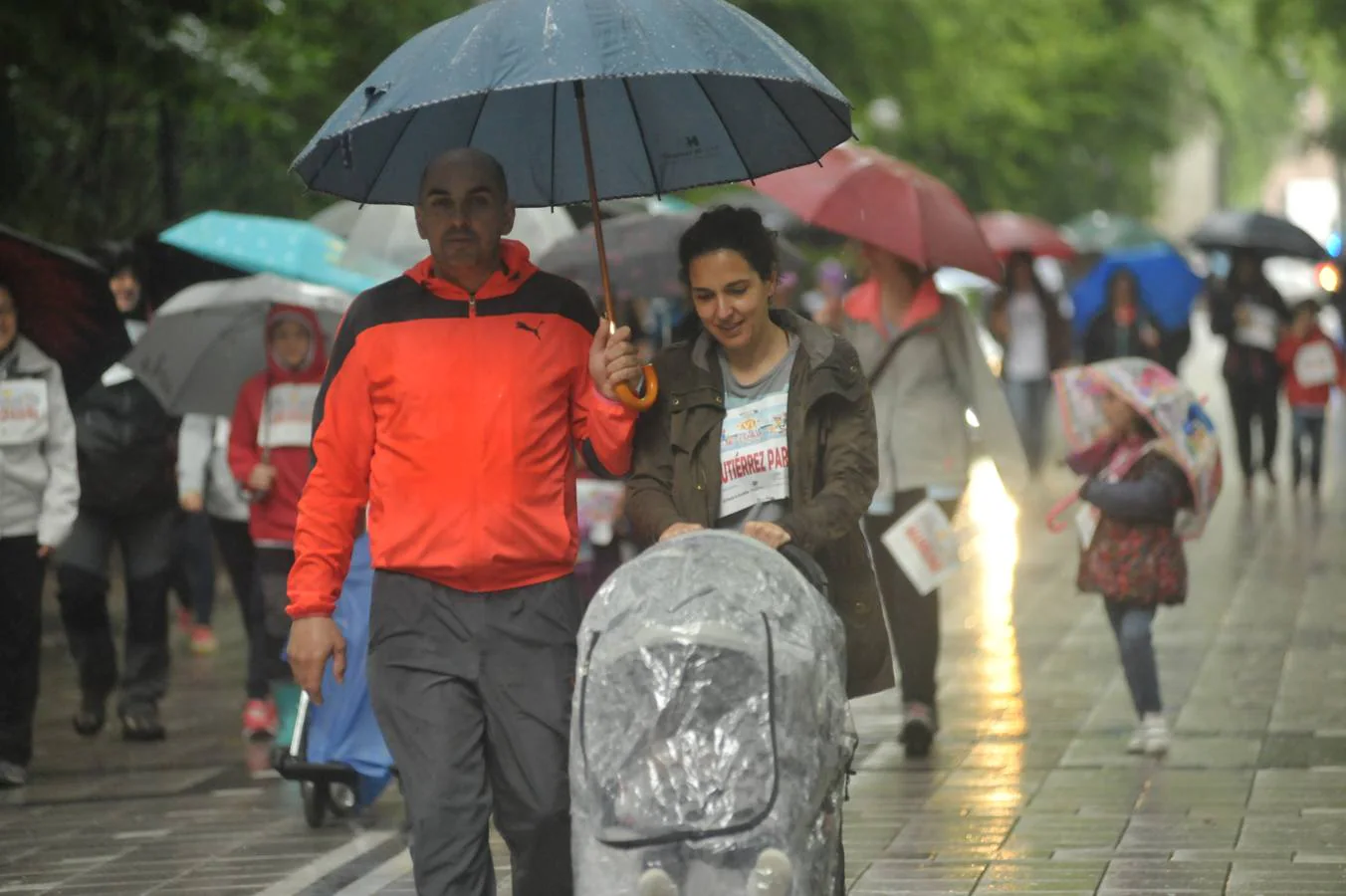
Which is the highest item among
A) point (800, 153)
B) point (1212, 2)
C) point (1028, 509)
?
point (1212, 2)

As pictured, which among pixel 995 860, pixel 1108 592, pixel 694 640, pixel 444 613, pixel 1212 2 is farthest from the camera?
pixel 1212 2

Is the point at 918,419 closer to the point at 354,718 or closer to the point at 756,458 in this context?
the point at 354,718

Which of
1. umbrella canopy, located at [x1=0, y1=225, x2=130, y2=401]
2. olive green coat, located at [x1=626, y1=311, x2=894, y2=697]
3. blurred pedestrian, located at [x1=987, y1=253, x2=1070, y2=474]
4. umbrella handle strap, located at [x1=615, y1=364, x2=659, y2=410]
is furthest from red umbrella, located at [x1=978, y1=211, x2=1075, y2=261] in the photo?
umbrella handle strap, located at [x1=615, y1=364, x2=659, y2=410]

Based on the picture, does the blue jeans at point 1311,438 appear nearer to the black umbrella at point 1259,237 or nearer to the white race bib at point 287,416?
the black umbrella at point 1259,237

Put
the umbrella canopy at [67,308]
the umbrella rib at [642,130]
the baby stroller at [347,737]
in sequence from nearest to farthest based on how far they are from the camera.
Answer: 1. the umbrella rib at [642,130]
2. the baby stroller at [347,737]
3. the umbrella canopy at [67,308]

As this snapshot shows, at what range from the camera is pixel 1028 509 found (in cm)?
2038

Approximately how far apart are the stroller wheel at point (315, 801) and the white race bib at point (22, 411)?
2.05 metres

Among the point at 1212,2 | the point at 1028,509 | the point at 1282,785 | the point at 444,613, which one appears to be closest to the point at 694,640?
the point at 444,613

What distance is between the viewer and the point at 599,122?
638 cm

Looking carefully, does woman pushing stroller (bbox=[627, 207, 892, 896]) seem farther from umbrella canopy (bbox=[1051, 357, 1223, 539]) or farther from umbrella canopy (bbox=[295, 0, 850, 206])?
umbrella canopy (bbox=[1051, 357, 1223, 539])

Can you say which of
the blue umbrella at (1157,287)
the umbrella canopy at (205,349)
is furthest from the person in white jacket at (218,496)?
the blue umbrella at (1157,287)

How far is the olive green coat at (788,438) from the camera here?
5719 mm

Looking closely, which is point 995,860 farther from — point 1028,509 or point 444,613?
point 1028,509

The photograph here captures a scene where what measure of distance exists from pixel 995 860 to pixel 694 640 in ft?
9.46
